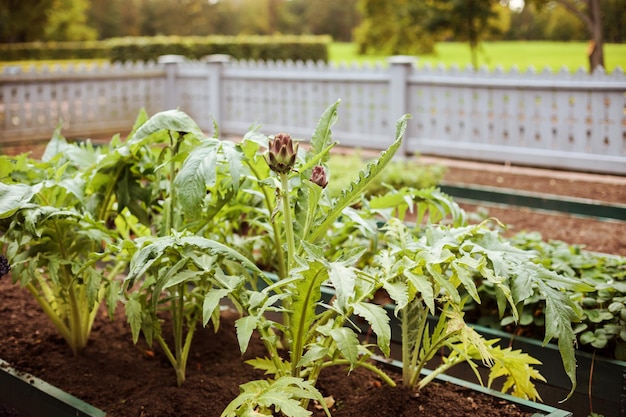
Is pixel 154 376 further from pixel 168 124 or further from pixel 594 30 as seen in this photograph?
pixel 594 30

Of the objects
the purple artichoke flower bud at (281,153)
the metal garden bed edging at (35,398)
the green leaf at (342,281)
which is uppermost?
the purple artichoke flower bud at (281,153)

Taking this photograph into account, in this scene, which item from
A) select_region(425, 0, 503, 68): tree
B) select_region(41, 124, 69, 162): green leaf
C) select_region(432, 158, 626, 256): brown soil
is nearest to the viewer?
select_region(41, 124, 69, 162): green leaf

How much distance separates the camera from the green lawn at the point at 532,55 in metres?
13.0

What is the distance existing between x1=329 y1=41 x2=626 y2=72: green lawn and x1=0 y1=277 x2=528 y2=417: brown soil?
23.8 feet

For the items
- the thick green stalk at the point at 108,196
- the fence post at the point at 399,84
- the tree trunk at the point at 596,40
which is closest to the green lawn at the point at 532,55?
the tree trunk at the point at 596,40

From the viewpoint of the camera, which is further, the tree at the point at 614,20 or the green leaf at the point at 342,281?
the tree at the point at 614,20

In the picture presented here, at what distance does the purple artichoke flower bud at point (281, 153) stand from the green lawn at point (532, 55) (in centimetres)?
769

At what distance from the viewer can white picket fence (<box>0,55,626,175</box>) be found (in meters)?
8.80

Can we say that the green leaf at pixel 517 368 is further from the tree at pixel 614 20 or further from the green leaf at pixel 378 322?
the tree at pixel 614 20

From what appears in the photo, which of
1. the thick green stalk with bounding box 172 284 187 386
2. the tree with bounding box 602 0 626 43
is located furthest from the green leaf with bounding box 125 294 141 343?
the tree with bounding box 602 0 626 43

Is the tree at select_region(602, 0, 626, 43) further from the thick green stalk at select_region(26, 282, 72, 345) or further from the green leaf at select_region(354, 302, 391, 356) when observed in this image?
the green leaf at select_region(354, 302, 391, 356)

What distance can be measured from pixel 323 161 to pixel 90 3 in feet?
151

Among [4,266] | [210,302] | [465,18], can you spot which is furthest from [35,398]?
[465,18]

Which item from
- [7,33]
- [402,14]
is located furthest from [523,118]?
[7,33]
